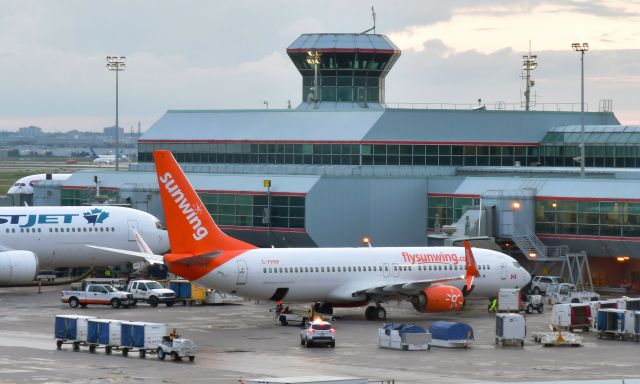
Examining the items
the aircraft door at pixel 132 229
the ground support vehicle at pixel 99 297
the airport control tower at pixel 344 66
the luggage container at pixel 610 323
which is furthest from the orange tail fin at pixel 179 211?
the airport control tower at pixel 344 66

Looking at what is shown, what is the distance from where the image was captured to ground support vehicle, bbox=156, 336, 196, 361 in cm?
6069

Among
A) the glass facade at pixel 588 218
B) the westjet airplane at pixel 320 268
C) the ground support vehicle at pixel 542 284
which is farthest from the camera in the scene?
the ground support vehicle at pixel 542 284

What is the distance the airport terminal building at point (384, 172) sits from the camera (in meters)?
97.1

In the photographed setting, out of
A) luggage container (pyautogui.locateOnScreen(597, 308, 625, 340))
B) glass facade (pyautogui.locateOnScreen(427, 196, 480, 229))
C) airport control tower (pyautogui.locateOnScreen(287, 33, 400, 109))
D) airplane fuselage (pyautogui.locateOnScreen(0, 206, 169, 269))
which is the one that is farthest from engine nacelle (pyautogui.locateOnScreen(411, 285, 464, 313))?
airport control tower (pyautogui.locateOnScreen(287, 33, 400, 109))

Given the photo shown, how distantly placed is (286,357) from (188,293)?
27.4m

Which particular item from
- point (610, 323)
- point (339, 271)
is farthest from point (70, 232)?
point (610, 323)

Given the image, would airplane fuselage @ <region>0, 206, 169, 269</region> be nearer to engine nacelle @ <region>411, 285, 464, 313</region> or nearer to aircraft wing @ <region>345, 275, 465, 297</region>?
aircraft wing @ <region>345, 275, 465, 297</region>

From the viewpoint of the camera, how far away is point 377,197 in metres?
104

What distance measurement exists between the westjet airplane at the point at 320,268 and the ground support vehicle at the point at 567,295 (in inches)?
154

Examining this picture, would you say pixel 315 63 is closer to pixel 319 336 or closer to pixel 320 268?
pixel 320 268

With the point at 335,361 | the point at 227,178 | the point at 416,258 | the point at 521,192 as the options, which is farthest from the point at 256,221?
the point at 335,361

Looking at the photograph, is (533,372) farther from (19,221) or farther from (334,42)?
(334,42)

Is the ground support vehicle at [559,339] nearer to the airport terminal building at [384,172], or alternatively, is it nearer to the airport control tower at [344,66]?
the airport terminal building at [384,172]

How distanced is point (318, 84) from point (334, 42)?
427cm
